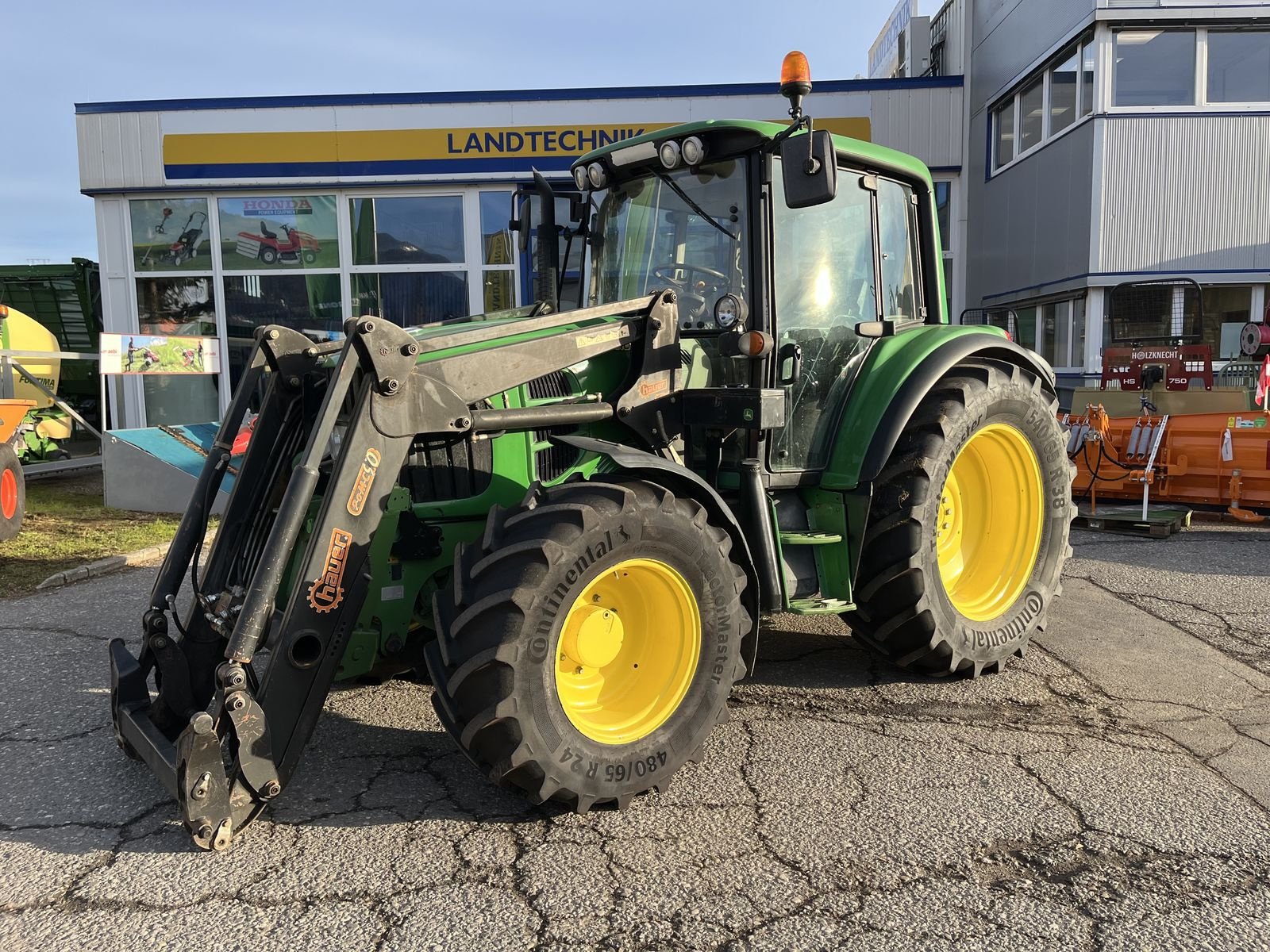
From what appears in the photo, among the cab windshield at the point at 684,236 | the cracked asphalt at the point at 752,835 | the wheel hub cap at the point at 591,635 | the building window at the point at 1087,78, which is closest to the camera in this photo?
the cracked asphalt at the point at 752,835

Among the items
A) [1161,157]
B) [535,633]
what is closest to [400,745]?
[535,633]

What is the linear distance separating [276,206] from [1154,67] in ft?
37.1

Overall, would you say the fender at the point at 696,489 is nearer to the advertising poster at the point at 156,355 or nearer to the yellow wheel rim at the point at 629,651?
the yellow wheel rim at the point at 629,651

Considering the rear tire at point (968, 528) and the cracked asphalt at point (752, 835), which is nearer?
the cracked asphalt at point (752, 835)

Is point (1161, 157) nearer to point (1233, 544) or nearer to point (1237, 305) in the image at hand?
point (1237, 305)

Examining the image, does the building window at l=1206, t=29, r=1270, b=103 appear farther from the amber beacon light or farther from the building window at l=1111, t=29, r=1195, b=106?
the amber beacon light

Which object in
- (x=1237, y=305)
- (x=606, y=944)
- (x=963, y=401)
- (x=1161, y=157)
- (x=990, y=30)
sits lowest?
(x=606, y=944)

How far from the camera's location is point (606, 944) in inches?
94.7

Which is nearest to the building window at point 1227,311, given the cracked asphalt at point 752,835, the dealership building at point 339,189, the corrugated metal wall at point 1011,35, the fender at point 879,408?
the dealership building at point 339,189

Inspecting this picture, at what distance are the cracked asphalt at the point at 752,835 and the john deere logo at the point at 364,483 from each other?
101 cm

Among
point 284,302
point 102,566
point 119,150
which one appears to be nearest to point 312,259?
point 284,302

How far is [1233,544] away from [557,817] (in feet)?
20.5

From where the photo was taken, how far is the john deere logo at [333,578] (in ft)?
Result: 9.41

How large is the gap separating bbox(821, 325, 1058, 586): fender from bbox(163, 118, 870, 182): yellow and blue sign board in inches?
364
